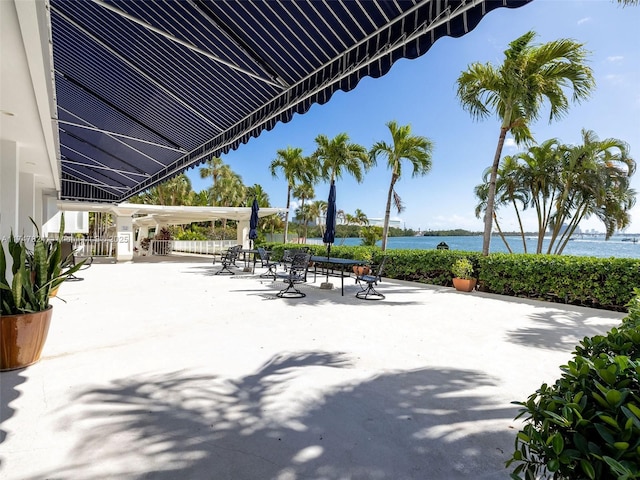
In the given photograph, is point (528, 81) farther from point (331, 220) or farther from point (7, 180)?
point (7, 180)

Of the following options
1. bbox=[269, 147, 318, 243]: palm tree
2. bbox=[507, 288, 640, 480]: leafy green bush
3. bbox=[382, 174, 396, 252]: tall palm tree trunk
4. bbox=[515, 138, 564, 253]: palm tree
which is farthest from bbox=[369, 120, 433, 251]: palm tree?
bbox=[507, 288, 640, 480]: leafy green bush

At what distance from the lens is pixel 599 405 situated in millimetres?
1166

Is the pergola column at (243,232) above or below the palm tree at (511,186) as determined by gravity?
below

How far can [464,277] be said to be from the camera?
9.52 metres

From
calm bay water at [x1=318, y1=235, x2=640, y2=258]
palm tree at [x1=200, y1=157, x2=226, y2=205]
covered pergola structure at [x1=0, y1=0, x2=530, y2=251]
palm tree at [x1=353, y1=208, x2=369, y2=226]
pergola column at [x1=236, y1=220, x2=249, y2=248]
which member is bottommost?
calm bay water at [x1=318, y1=235, x2=640, y2=258]

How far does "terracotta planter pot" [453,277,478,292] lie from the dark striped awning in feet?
24.2

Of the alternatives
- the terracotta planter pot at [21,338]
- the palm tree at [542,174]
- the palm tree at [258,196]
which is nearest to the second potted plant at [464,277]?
the palm tree at [542,174]

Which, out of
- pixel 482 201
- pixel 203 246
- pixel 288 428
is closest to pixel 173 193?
pixel 203 246

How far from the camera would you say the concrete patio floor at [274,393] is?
222cm

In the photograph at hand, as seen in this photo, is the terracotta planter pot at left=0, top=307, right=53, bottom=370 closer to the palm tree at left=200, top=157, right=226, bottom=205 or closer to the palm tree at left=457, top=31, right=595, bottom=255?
the palm tree at left=457, top=31, right=595, bottom=255

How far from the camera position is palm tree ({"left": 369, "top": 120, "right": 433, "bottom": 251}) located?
44.8 ft

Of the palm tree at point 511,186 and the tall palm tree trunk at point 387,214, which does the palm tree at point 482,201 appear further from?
the tall palm tree trunk at point 387,214

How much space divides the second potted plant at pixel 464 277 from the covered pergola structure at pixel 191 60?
7291 millimetres

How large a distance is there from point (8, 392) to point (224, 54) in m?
4.03
